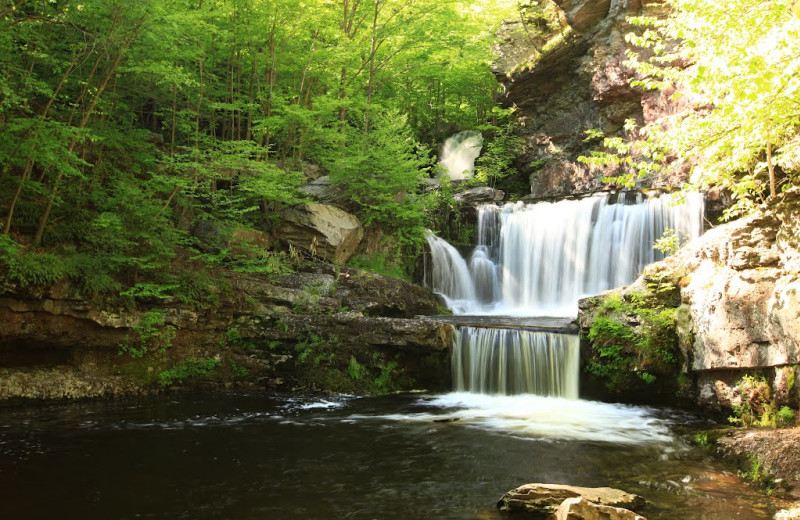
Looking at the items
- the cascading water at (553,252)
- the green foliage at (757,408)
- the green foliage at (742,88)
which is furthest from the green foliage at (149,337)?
the green foliage at (757,408)

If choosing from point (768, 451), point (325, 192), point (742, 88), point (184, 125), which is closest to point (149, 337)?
point (184, 125)

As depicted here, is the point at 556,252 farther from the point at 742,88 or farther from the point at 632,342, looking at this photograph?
the point at 742,88

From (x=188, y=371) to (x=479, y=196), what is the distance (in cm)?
1172

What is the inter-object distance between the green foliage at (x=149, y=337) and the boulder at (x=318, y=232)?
4224mm

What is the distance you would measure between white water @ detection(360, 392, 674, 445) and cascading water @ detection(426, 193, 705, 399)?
4.95m

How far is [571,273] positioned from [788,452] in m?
9.97

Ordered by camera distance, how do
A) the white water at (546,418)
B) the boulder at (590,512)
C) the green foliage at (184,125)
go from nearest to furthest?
the boulder at (590,512), the white water at (546,418), the green foliage at (184,125)

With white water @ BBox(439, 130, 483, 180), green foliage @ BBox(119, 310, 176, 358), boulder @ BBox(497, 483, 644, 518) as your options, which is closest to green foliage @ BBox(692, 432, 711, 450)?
boulder @ BBox(497, 483, 644, 518)

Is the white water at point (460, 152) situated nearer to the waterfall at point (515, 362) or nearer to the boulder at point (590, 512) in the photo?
the waterfall at point (515, 362)

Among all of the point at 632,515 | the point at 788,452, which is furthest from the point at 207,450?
the point at 788,452

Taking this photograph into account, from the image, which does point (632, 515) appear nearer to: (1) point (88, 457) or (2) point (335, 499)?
(2) point (335, 499)

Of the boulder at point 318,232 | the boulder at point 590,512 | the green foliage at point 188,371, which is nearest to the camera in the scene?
the boulder at point 590,512

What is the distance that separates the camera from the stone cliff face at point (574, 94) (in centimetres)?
1859

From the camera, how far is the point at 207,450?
21.4 feet
